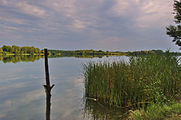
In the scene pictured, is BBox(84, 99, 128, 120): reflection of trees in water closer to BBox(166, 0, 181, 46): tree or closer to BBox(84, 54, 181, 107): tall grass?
BBox(84, 54, 181, 107): tall grass

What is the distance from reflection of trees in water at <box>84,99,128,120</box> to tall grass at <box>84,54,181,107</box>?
374 millimetres

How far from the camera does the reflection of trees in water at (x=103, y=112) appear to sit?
24.6 feet

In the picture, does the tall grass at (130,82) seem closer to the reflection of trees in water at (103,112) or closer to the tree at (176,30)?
the reflection of trees in water at (103,112)

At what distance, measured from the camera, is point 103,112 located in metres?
8.05

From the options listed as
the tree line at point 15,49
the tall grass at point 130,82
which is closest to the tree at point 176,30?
the tall grass at point 130,82

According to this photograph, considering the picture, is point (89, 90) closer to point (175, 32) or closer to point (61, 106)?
point (61, 106)

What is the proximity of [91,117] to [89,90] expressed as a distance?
2.83 meters

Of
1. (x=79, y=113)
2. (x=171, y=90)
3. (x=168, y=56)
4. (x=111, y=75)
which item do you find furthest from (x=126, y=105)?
A: (x=168, y=56)

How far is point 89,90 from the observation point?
10.5 meters

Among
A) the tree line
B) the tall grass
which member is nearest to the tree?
the tall grass

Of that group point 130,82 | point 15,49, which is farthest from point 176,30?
point 15,49

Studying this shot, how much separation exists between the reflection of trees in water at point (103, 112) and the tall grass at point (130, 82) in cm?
37

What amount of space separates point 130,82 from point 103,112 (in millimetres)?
2437

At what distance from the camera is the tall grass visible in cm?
780
